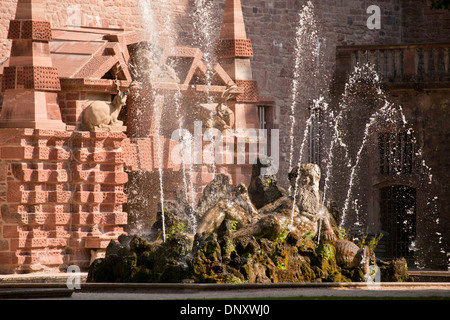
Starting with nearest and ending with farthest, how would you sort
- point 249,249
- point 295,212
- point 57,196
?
point 249,249 → point 295,212 → point 57,196

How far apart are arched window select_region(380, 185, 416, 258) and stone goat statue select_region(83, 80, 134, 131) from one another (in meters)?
10.0

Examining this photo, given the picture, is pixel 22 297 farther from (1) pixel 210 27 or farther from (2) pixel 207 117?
(1) pixel 210 27

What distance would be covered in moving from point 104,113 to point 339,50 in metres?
10.7

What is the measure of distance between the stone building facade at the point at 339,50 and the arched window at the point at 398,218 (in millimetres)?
190

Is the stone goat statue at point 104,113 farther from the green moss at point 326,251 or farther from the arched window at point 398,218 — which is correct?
the arched window at point 398,218

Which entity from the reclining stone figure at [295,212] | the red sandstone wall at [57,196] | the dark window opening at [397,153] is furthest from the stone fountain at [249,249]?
the dark window opening at [397,153]

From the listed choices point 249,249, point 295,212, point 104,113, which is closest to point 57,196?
point 104,113

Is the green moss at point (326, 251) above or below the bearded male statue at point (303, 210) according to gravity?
below

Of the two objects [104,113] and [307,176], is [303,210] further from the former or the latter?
[104,113]

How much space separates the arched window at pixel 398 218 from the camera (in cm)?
2867

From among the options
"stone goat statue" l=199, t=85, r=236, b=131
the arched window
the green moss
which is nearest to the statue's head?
the green moss

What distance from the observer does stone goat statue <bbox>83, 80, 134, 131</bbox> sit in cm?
2072

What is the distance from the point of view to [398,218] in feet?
94.9
